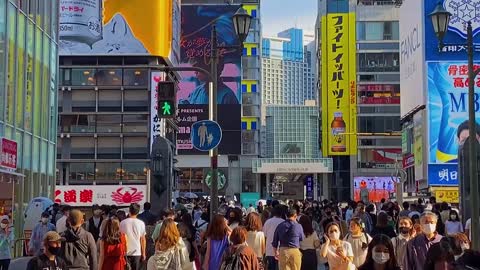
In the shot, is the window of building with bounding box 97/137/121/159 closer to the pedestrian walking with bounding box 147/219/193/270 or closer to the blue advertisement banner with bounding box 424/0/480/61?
the blue advertisement banner with bounding box 424/0/480/61

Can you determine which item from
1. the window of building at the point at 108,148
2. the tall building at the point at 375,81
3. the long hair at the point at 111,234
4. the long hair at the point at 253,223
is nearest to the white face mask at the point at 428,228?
the long hair at the point at 253,223

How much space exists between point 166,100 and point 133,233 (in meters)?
5.39

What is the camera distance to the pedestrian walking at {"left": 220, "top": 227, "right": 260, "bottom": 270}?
8.98 m

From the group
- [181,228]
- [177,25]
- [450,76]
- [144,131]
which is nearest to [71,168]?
[144,131]

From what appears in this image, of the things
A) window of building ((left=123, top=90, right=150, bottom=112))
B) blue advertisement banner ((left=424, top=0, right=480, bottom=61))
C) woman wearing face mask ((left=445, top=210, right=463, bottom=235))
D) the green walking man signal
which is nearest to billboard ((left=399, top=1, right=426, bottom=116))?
blue advertisement banner ((left=424, top=0, right=480, bottom=61))

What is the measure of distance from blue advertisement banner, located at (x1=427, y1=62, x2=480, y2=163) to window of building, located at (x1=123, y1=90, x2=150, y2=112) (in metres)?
25.6

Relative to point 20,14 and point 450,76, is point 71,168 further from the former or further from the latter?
point 20,14

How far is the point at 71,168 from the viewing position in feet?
228

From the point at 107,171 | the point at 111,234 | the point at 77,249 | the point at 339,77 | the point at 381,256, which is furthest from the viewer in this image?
the point at 339,77

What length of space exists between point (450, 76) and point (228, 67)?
131 feet

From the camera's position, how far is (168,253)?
30.1 feet

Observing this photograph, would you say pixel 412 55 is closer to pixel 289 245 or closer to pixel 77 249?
pixel 289 245

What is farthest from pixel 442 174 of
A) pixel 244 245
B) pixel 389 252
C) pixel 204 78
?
pixel 389 252

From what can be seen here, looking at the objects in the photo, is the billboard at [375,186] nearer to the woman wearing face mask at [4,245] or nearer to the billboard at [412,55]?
the billboard at [412,55]
